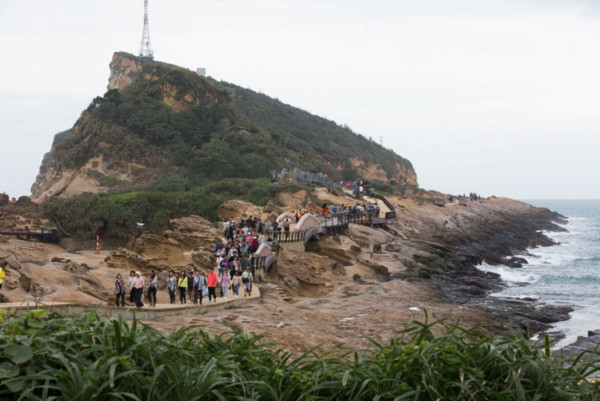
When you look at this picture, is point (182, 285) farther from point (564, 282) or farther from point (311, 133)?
point (311, 133)

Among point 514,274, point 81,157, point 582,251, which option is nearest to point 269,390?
point 514,274

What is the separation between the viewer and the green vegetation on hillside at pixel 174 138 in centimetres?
5512

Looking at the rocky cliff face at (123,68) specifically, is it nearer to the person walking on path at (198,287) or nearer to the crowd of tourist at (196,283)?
the crowd of tourist at (196,283)

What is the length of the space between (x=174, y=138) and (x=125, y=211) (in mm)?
21897

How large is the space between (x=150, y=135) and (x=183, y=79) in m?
9.50

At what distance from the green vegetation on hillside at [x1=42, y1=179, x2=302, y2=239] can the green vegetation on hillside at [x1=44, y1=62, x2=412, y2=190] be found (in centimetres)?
960

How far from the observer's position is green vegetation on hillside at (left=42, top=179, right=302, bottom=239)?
36.9 meters

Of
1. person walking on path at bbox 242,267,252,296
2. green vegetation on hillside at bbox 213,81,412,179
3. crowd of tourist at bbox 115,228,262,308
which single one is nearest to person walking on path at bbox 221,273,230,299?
crowd of tourist at bbox 115,228,262,308

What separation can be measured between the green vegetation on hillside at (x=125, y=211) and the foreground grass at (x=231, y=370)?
3122cm

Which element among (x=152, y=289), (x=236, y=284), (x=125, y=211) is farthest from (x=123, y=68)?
(x=152, y=289)

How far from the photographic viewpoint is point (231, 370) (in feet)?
20.8

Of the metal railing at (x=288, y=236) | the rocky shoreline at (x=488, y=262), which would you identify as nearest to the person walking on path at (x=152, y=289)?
the rocky shoreline at (x=488, y=262)

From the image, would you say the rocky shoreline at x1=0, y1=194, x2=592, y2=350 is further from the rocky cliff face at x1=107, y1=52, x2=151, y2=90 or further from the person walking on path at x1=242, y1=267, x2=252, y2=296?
the rocky cliff face at x1=107, y1=52, x2=151, y2=90

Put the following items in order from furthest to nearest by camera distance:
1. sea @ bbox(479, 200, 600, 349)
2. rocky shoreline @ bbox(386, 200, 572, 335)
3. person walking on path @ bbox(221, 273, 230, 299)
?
sea @ bbox(479, 200, 600, 349), rocky shoreline @ bbox(386, 200, 572, 335), person walking on path @ bbox(221, 273, 230, 299)
